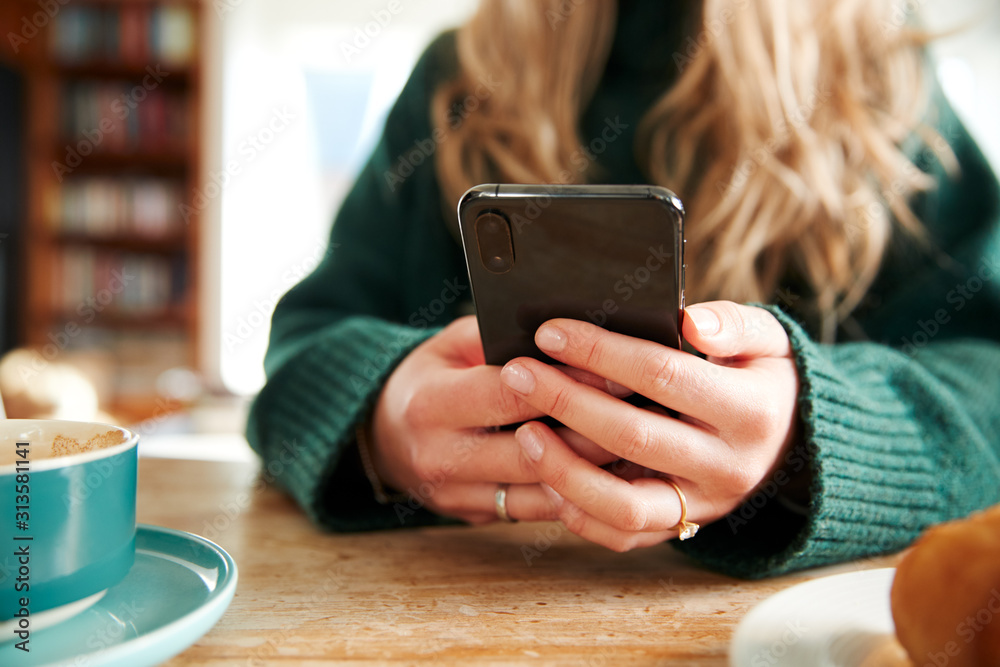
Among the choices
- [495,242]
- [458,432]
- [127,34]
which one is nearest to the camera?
[495,242]

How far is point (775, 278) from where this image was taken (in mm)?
823

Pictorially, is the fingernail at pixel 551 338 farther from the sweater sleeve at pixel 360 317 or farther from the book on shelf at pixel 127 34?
the book on shelf at pixel 127 34

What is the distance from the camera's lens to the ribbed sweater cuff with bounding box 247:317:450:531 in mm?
490

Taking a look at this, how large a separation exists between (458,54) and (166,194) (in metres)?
2.61

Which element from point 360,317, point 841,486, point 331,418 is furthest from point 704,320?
point 360,317

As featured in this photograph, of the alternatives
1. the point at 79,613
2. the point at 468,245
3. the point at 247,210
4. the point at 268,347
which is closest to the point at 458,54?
the point at 268,347

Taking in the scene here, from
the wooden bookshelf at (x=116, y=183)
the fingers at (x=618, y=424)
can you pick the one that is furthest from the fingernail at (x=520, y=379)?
the wooden bookshelf at (x=116, y=183)

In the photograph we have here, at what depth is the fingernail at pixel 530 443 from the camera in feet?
1.31

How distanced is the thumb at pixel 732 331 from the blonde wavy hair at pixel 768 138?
0.37 meters

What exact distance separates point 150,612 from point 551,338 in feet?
0.74

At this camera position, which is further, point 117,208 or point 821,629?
point 117,208

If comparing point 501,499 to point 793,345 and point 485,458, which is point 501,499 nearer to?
point 485,458

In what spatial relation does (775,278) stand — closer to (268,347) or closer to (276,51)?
(268,347)

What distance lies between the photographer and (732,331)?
0.38 metres
